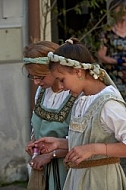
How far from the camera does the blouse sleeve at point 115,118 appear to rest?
297 centimetres

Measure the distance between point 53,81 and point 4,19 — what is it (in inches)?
91.9

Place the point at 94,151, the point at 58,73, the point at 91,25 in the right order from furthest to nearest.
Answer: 1. the point at 91,25
2. the point at 58,73
3. the point at 94,151

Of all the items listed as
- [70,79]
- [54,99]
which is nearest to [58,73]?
[70,79]

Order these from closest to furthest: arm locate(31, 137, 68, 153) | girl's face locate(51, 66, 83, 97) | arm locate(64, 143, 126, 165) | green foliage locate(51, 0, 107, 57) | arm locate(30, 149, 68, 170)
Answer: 1. arm locate(64, 143, 126, 165)
2. girl's face locate(51, 66, 83, 97)
3. arm locate(31, 137, 68, 153)
4. arm locate(30, 149, 68, 170)
5. green foliage locate(51, 0, 107, 57)

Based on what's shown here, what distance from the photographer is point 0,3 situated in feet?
18.5

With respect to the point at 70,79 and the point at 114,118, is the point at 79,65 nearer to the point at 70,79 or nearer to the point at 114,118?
the point at 70,79

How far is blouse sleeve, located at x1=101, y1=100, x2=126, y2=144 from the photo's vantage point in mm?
2973

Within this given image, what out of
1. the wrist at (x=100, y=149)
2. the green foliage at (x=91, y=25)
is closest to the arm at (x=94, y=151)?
the wrist at (x=100, y=149)

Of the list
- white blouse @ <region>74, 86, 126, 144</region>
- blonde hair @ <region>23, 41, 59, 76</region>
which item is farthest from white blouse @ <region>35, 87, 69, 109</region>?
white blouse @ <region>74, 86, 126, 144</region>

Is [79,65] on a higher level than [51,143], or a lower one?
higher

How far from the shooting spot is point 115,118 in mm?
2975

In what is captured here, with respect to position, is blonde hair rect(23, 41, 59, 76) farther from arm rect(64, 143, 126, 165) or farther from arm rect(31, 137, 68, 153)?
arm rect(64, 143, 126, 165)

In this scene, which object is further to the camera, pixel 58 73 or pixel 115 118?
pixel 58 73

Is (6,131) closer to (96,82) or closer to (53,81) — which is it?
(53,81)
